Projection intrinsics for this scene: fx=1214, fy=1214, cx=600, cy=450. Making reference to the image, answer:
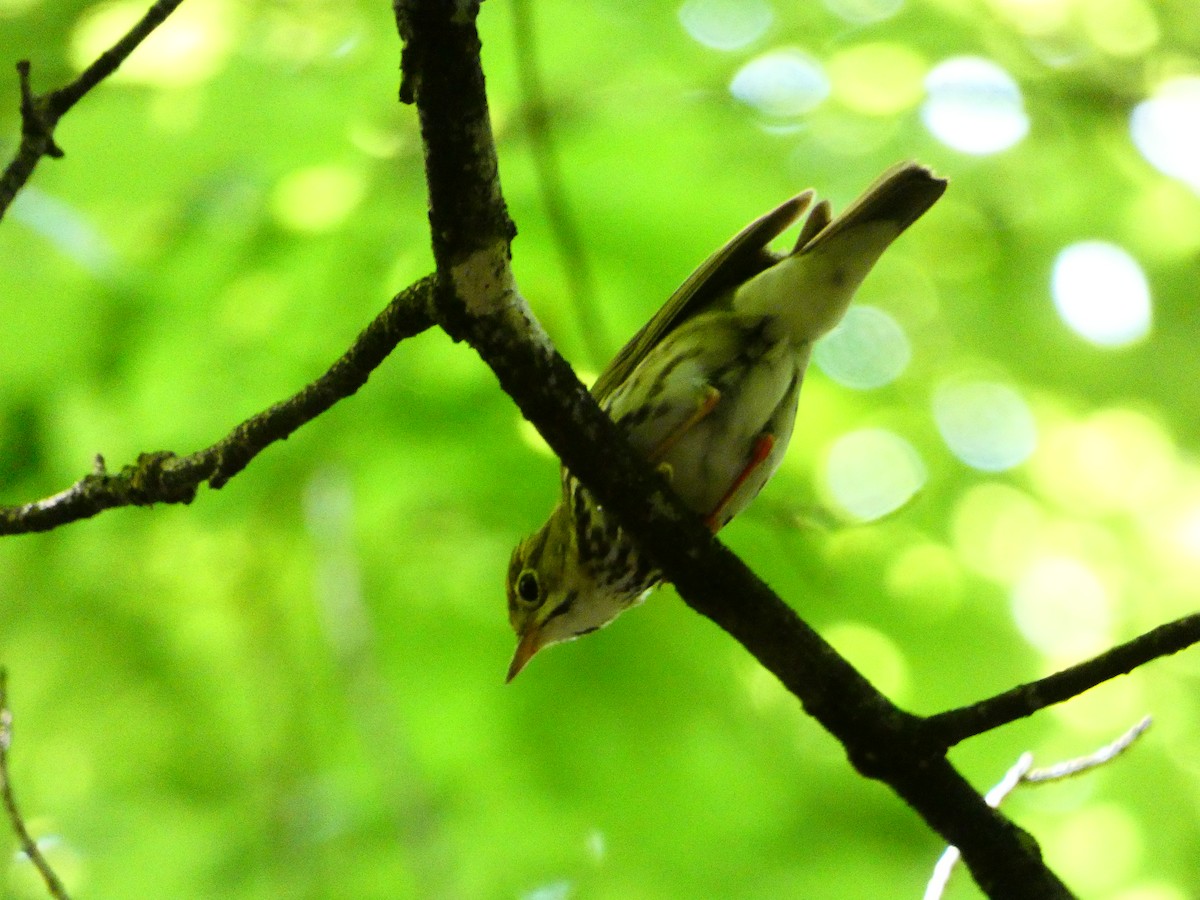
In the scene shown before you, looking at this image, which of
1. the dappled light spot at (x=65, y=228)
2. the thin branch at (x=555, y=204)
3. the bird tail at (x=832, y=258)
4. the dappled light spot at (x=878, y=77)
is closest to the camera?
the bird tail at (x=832, y=258)

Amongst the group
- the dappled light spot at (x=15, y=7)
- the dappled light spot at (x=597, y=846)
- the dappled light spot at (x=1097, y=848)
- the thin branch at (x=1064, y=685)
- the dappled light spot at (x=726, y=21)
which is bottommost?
the thin branch at (x=1064, y=685)

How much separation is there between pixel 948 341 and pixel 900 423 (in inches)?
17.5

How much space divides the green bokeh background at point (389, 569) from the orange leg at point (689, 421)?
0.89 meters

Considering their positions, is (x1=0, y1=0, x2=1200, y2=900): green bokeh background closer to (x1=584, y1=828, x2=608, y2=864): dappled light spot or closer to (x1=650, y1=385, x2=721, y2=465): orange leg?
(x1=584, y1=828, x2=608, y2=864): dappled light spot

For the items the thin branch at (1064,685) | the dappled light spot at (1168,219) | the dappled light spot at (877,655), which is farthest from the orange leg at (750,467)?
the dappled light spot at (1168,219)

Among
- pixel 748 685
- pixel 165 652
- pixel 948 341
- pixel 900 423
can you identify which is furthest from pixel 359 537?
pixel 948 341

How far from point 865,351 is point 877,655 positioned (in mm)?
1282

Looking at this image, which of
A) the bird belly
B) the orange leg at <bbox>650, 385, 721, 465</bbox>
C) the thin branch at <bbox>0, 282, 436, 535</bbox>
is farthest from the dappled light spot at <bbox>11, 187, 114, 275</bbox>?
the orange leg at <bbox>650, 385, 721, 465</bbox>

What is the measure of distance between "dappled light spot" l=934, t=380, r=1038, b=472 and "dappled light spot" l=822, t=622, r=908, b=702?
2.79 ft

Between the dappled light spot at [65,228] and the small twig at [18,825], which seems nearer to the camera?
the small twig at [18,825]

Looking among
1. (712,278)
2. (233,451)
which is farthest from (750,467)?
(233,451)

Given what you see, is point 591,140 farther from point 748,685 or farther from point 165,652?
point 165,652

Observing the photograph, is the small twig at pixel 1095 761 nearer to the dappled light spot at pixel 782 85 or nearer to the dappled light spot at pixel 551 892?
the dappled light spot at pixel 551 892

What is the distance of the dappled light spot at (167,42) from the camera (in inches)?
176
